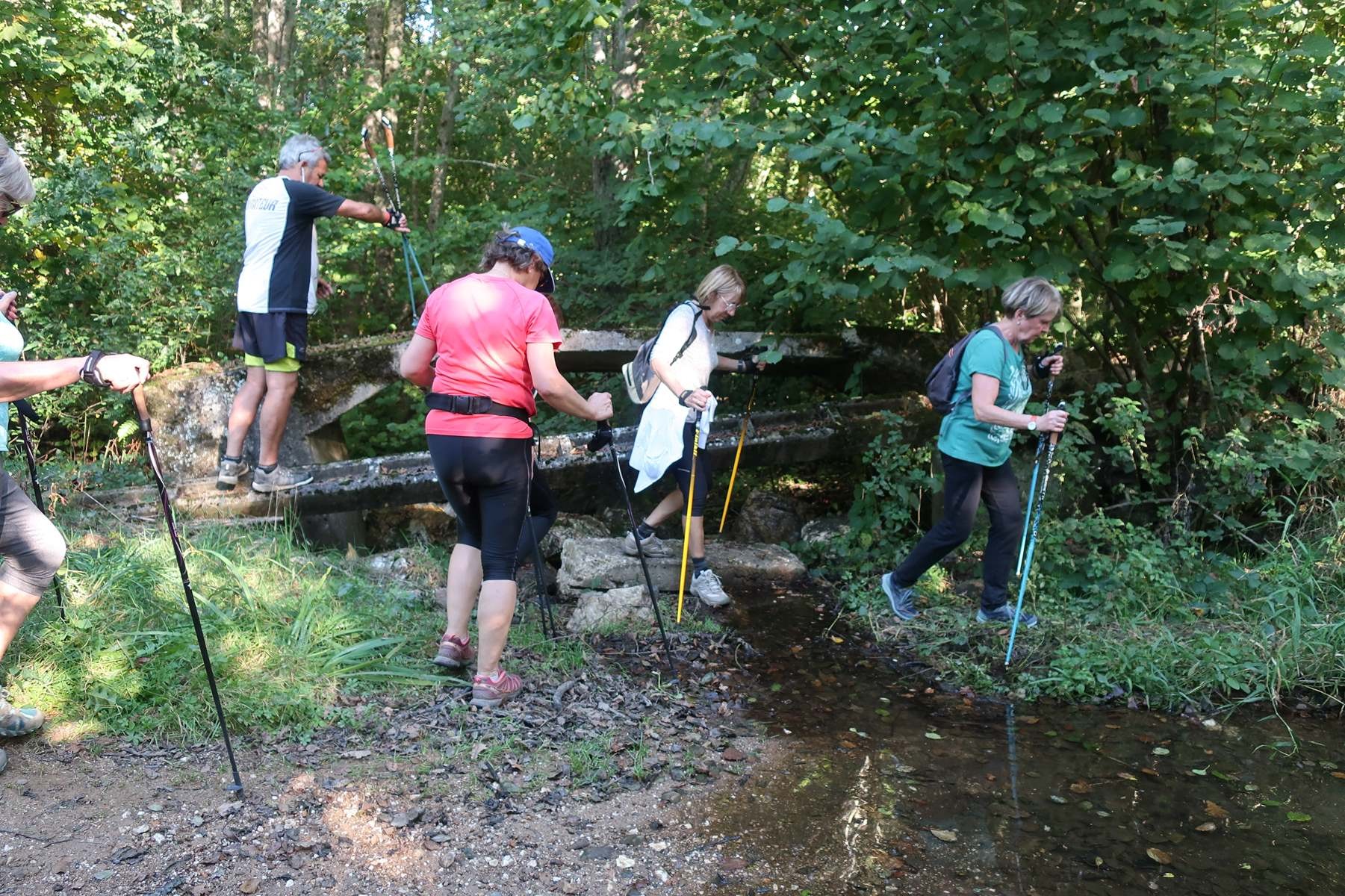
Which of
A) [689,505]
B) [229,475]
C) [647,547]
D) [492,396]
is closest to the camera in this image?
[492,396]

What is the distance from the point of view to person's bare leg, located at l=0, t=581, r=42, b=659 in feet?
12.0

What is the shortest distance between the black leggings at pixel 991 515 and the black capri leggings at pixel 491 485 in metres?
2.54

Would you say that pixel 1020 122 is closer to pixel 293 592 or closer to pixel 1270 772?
pixel 1270 772

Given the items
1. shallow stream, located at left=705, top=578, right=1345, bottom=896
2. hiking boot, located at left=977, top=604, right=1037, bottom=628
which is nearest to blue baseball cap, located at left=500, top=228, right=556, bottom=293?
shallow stream, located at left=705, top=578, right=1345, bottom=896

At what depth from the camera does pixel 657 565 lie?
6.68 m

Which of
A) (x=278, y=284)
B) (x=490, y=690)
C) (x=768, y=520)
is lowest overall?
(x=768, y=520)

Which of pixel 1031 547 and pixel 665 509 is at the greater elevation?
pixel 1031 547

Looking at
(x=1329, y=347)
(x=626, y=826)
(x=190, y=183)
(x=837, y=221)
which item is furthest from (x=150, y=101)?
(x=1329, y=347)

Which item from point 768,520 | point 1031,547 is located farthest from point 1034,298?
point 768,520

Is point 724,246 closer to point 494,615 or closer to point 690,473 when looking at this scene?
point 690,473

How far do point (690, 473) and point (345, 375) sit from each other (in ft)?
11.6

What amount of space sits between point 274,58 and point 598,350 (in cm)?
759

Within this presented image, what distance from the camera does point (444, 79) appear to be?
39.8ft

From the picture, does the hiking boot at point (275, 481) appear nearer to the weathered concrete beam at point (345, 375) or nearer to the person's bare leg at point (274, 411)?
the person's bare leg at point (274, 411)
